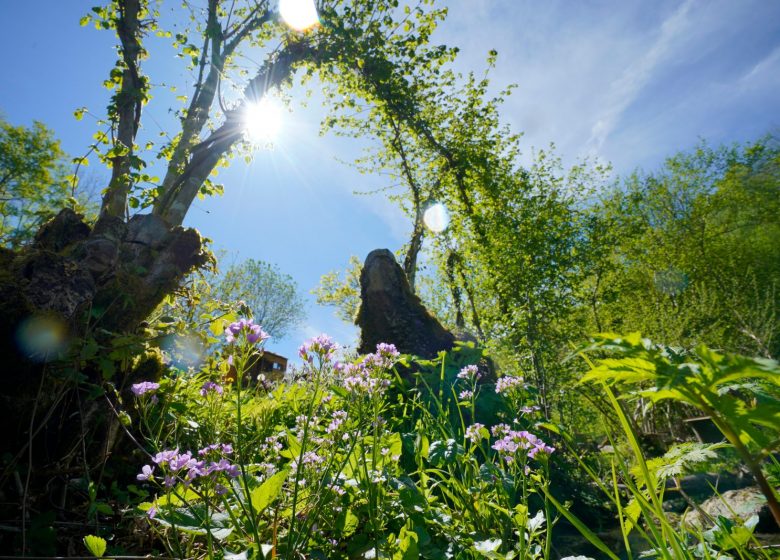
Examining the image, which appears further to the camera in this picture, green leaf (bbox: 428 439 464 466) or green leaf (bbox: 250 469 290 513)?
green leaf (bbox: 428 439 464 466)

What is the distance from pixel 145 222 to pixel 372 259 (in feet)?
14.5

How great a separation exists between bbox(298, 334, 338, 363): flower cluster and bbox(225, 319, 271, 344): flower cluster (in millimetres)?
255

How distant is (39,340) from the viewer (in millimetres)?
1910

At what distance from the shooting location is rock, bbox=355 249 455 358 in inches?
255

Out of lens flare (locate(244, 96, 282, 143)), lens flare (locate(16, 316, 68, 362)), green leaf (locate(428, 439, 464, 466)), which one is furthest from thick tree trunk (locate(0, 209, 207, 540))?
lens flare (locate(244, 96, 282, 143))

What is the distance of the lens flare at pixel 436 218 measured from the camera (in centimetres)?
1254

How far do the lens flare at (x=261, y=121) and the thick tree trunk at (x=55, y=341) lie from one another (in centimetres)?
398

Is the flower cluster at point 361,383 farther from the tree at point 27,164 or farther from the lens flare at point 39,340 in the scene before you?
the tree at point 27,164

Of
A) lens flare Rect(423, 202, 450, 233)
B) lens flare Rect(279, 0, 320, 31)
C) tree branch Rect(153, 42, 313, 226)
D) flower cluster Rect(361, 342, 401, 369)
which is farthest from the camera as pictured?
lens flare Rect(423, 202, 450, 233)

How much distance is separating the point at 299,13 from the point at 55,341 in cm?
735

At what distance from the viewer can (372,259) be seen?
722 centimetres

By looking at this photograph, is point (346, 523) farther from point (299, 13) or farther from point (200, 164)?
point (299, 13)

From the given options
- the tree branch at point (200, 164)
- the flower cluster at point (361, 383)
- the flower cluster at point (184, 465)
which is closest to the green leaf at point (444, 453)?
the flower cluster at point (361, 383)

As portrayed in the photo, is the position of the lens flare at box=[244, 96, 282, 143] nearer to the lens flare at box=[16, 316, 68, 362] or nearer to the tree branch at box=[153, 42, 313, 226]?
the tree branch at box=[153, 42, 313, 226]
